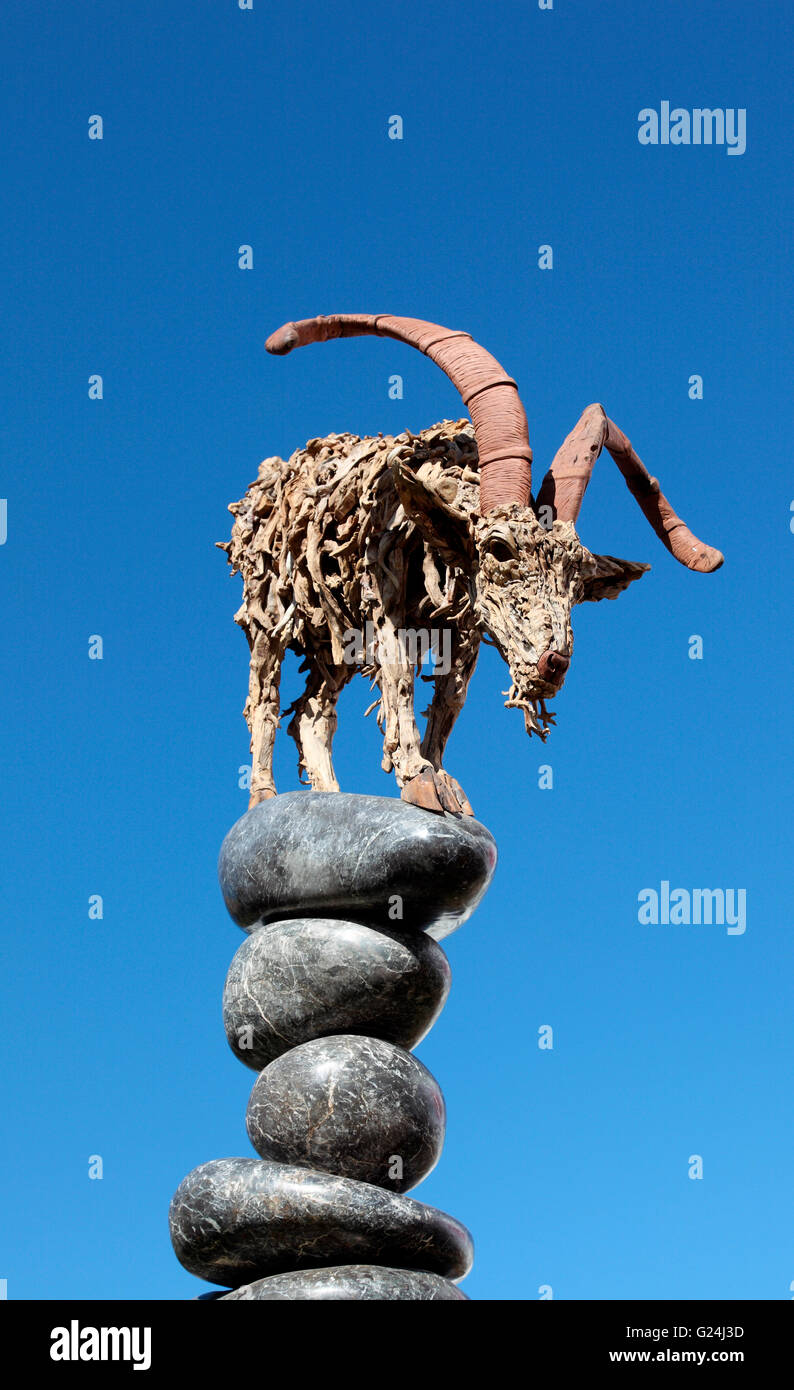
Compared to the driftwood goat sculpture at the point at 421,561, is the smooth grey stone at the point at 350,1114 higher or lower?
lower

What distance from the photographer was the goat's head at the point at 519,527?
13984 millimetres

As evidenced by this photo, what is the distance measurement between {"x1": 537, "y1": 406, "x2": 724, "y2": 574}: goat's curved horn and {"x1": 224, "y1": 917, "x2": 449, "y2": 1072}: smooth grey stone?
364 cm

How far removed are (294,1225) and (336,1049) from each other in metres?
1.40

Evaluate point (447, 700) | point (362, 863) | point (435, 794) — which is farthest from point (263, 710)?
point (362, 863)

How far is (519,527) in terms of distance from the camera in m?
14.0

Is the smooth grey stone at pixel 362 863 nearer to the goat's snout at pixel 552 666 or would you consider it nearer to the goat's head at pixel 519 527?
the goat's head at pixel 519 527

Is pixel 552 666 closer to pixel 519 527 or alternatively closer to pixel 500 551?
pixel 500 551

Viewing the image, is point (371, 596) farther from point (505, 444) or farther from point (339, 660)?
point (505, 444)

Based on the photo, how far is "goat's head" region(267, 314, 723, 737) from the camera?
14.0 meters

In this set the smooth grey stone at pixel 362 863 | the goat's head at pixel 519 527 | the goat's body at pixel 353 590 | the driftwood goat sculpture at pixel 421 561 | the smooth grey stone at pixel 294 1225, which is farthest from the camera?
the goat's body at pixel 353 590

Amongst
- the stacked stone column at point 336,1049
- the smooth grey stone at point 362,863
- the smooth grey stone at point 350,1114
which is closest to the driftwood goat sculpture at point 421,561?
the smooth grey stone at point 362,863
